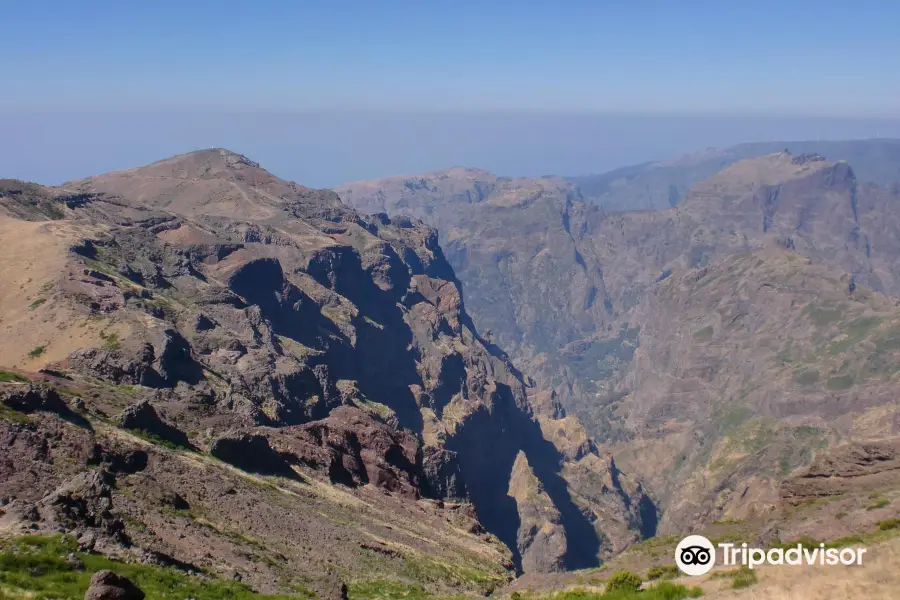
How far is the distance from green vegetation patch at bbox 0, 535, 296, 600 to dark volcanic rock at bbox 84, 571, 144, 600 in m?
1.16

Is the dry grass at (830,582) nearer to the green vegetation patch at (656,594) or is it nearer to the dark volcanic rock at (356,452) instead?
the green vegetation patch at (656,594)

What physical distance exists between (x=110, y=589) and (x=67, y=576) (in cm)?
377

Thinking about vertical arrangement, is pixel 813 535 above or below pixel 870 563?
below

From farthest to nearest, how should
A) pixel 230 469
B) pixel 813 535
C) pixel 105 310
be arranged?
1. pixel 105 310
2. pixel 230 469
3. pixel 813 535

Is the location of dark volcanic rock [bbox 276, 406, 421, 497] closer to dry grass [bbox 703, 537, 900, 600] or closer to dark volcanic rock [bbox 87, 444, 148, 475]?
dark volcanic rock [bbox 87, 444, 148, 475]

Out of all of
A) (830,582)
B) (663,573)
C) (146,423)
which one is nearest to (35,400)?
(146,423)

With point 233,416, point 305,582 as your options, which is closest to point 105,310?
point 233,416

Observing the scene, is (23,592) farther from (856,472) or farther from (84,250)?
(84,250)

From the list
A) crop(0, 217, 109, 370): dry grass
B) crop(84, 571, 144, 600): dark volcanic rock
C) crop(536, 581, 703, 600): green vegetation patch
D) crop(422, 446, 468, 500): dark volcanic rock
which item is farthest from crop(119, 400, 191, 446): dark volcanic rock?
crop(422, 446, 468, 500): dark volcanic rock

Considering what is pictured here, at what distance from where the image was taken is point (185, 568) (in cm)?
3559

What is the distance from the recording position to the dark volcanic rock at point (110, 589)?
79.3 ft

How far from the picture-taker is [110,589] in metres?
24.5

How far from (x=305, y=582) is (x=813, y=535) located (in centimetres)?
3036

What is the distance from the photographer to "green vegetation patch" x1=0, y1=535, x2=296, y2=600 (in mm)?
25297
